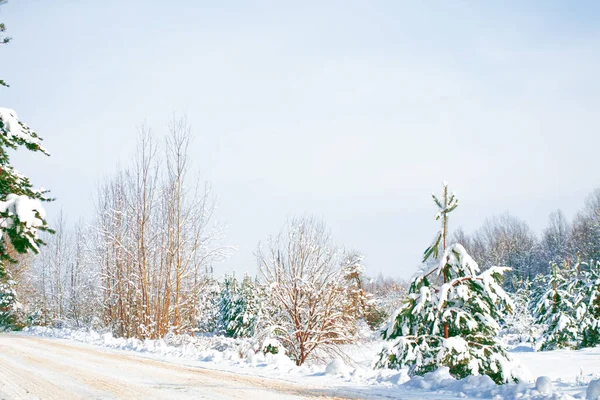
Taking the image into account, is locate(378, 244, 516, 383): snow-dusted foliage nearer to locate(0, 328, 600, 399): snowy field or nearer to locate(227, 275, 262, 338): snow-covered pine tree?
locate(0, 328, 600, 399): snowy field

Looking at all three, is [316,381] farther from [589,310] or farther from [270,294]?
[589,310]

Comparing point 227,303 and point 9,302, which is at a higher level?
point 227,303

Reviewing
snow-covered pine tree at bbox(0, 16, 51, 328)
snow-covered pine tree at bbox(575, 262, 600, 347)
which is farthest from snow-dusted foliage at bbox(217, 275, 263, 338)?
snow-covered pine tree at bbox(0, 16, 51, 328)

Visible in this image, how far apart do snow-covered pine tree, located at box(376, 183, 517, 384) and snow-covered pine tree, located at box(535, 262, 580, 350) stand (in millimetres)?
25300

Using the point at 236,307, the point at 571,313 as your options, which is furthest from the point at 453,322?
the point at 236,307

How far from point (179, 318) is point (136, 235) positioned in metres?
4.58

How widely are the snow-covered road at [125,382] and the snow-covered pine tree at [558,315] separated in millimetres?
27935

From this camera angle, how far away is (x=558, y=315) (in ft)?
103

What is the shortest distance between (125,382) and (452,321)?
20.2 feet

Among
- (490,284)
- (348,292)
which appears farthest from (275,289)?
(490,284)

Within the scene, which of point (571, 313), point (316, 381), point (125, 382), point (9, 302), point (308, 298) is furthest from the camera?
point (9, 302)

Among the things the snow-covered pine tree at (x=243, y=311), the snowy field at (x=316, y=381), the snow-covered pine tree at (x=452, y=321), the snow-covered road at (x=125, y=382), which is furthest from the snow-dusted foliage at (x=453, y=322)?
the snow-covered pine tree at (x=243, y=311)

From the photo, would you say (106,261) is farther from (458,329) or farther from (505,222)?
(505,222)

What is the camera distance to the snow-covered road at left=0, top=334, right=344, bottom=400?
7308mm
